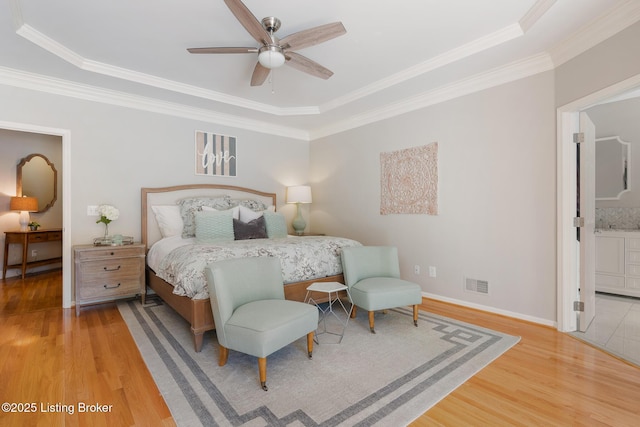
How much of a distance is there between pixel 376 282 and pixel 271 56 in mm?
2191

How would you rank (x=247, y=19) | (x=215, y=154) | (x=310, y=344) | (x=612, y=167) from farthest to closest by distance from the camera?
(x=215, y=154), (x=612, y=167), (x=310, y=344), (x=247, y=19)

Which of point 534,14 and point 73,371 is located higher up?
point 534,14

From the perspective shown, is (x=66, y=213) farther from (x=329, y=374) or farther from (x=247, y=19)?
(x=329, y=374)

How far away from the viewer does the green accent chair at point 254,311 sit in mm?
1962

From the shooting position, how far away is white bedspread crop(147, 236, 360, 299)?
250 centimetres

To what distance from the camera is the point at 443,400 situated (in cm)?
182

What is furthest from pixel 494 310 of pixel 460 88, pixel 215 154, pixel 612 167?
pixel 215 154

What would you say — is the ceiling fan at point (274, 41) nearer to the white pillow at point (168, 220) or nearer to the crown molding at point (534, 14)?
the crown molding at point (534, 14)

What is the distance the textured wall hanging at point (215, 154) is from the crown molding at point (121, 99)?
241mm

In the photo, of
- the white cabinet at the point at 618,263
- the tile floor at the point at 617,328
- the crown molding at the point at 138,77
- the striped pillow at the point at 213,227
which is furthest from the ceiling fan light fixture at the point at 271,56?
the white cabinet at the point at 618,263

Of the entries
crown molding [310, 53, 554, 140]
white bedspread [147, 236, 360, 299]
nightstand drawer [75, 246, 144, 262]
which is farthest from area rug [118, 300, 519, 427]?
crown molding [310, 53, 554, 140]

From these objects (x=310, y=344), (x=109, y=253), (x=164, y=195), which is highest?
(x=164, y=195)

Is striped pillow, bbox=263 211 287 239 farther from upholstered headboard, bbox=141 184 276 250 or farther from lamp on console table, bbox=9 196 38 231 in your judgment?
lamp on console table, bbox=9 196 38 231

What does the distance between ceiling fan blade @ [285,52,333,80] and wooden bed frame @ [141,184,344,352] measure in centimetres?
202
